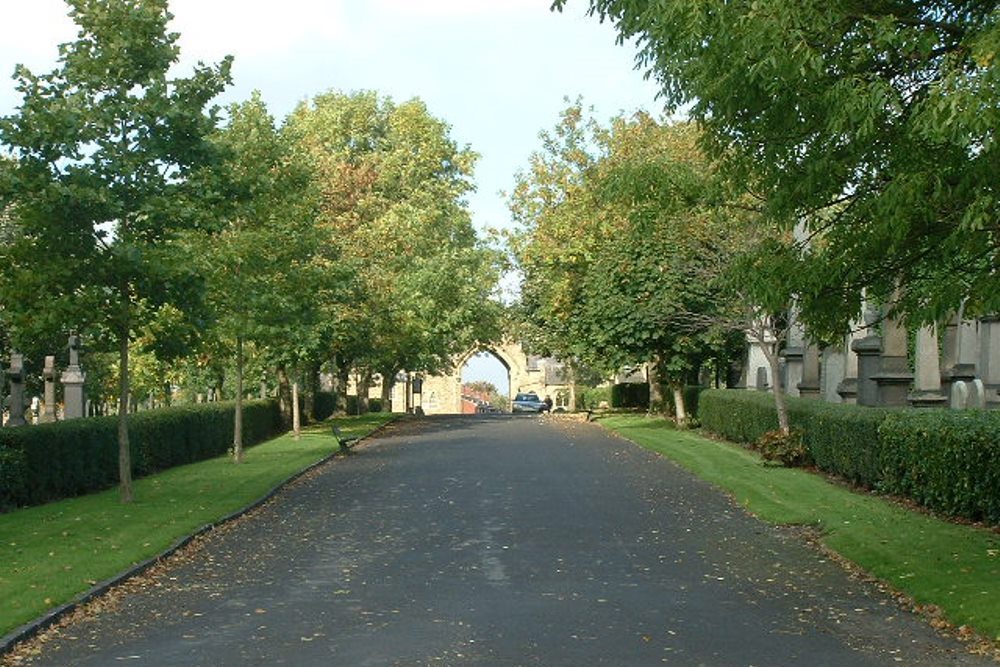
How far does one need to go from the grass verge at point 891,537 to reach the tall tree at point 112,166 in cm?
932

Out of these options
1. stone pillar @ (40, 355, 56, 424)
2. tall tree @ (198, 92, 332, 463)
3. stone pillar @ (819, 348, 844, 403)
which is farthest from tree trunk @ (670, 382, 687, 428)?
stone pillar @ (40, 355, 56, 424)

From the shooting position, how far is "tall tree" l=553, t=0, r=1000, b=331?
855 cm

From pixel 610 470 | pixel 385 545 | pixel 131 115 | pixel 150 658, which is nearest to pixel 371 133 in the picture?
pixel 610 470

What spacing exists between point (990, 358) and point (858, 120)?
16.9 meters

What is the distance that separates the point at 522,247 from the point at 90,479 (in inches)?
1240

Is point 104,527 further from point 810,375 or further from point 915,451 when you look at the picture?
point 810,375

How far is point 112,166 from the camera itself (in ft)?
57.5

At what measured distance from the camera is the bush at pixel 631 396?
61.1 meters

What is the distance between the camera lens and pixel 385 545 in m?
14.6

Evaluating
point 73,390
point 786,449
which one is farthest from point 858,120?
point 73,390

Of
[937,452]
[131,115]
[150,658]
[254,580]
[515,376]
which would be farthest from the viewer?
[515,376]

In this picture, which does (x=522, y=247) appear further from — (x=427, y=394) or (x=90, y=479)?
(x=427, y=394)

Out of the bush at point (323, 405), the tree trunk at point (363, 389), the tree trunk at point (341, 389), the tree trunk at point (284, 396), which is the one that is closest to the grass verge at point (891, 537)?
the tree trunk at point (284, 396)

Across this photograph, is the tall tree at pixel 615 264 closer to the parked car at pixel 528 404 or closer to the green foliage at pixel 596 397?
the green foliage at pixel 596 397
